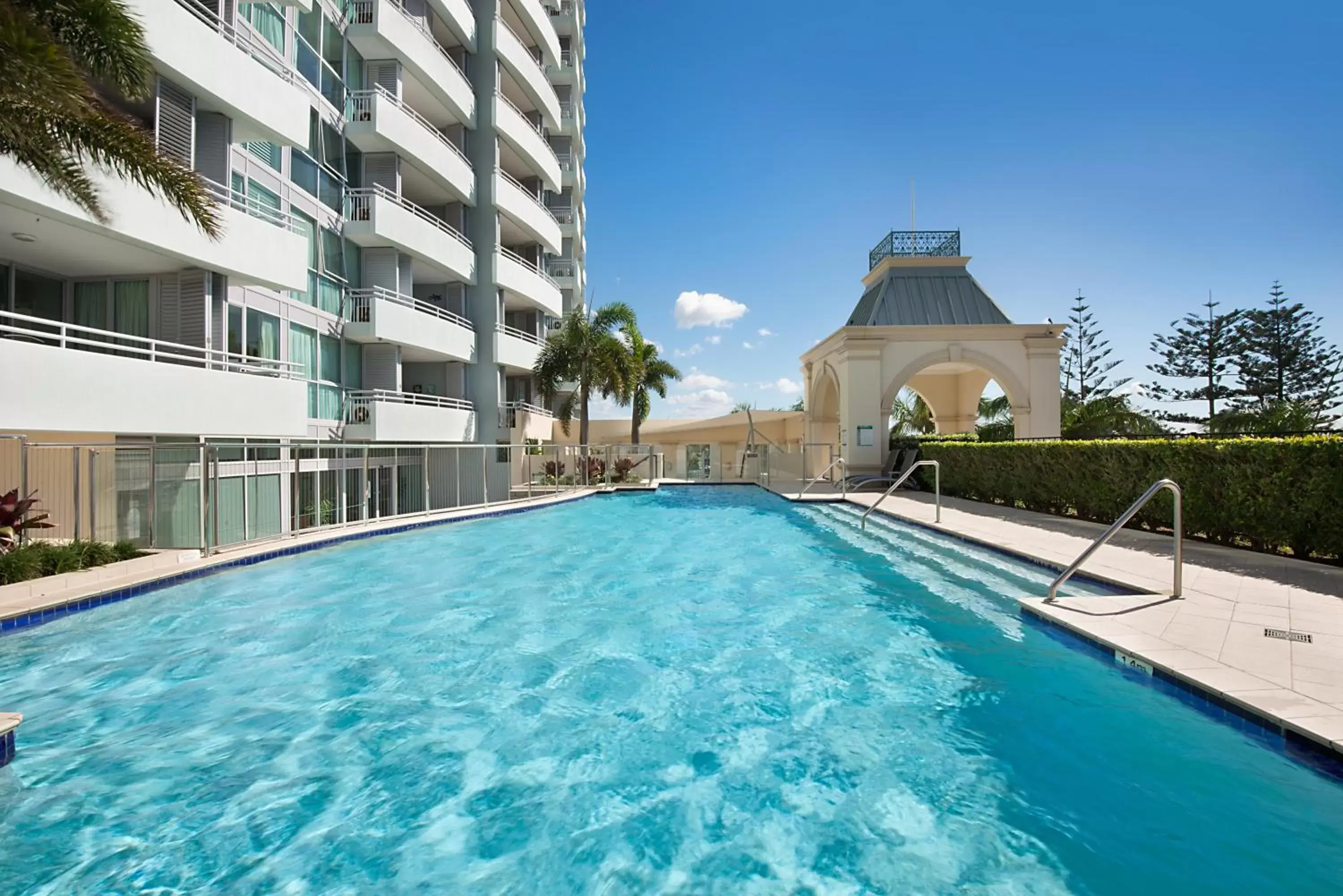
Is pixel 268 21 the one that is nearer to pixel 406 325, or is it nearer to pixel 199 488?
pixel 406 325

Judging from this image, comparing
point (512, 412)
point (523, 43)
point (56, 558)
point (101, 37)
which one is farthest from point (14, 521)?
point (523, 43)

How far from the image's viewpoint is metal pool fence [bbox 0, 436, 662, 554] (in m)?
9.40

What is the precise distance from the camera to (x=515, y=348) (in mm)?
22984

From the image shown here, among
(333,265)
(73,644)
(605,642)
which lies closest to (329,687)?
(605,642)

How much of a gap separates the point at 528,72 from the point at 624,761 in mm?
25970

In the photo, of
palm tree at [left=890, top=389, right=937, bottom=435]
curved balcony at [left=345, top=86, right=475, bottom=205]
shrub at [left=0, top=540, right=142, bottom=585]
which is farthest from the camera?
palm tree at [left=890, top=389, right=937, bottom=435]

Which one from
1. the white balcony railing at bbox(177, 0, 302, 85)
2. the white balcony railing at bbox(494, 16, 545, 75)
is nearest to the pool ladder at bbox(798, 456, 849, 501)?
the white balcony railing at bbox(177, 0, 302, 85)

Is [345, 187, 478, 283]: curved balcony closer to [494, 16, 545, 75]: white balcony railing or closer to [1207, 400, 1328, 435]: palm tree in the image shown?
[494, 16, 545, 75]: white balcony railing

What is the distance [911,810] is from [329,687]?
4613mm

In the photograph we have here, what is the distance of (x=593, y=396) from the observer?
26.5m

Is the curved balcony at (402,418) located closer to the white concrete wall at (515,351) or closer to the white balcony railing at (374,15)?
the white concrete wall at (515,351)

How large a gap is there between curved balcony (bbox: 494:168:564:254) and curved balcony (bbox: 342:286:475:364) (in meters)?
4.69

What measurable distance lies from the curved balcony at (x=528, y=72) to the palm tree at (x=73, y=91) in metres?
18.1

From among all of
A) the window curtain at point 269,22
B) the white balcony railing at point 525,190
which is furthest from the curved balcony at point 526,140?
the window curtain at point 269,22
